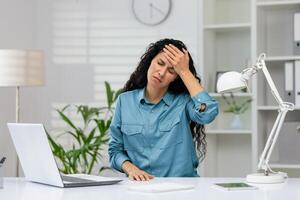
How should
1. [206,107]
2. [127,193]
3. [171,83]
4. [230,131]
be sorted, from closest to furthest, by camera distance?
1. [127,193]
2. [206,107]
3. [171,83]
4. [230,131]

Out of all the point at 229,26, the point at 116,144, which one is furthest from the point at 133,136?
the point at 229,26

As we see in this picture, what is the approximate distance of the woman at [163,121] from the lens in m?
2.68

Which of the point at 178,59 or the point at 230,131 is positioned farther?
the point at 230,131

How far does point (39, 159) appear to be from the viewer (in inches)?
87.8

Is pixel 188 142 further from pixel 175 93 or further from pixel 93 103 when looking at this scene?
pixel 93 103

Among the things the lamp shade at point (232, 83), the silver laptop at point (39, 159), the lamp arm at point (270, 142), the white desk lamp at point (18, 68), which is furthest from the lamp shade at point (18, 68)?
the lamp arm at point (270, 142)

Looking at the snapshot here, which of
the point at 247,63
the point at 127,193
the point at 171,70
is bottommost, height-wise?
the point at 127,193

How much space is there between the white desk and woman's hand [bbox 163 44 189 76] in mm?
603

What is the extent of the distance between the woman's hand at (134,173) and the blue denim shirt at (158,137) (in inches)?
2.1

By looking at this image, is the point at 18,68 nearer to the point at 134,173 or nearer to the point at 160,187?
the point at 134,173

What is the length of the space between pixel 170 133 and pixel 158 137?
58 millimetres

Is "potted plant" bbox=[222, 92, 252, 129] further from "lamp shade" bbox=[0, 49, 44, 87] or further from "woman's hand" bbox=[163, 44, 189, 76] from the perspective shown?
"woman's hand" bbox=[163, 44, 189, 76]

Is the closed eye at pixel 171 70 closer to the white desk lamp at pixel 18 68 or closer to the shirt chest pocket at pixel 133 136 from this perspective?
the shirt chest pocket at pixel 133 136

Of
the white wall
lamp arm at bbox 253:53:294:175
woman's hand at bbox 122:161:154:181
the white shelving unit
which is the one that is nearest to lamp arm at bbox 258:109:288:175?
lamp arm at bbox 253:53:294:175
